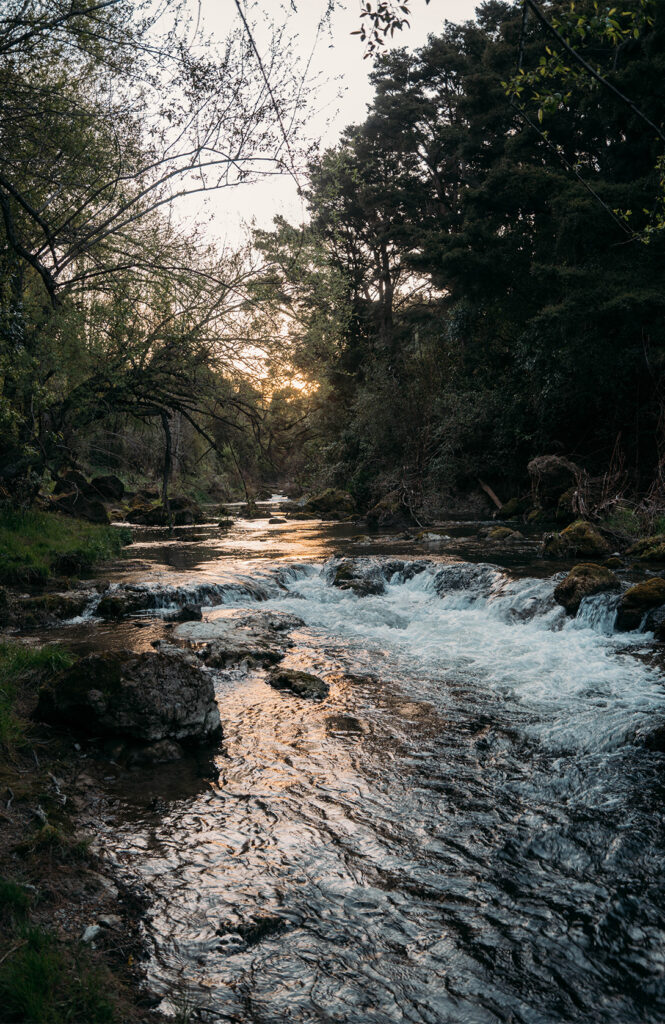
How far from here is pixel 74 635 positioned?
9.73 meters

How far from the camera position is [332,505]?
1098 inches

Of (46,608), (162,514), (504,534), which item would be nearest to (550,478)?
(504,534)

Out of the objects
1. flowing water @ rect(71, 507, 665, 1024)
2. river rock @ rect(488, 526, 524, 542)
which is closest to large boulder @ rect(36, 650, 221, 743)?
flowing water @ rect(71, 507, 665, 1024)

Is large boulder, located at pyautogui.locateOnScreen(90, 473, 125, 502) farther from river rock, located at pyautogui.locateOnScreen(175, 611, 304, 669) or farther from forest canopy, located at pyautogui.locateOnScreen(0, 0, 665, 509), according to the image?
river rock, located at pyautogui.locateOnScreen(175, 611, 304, 669)

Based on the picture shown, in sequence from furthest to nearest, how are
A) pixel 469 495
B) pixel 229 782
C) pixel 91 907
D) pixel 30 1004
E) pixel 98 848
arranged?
pixel 469 495 < pixel 229 782 < pixel 98 848 < pixel 91 907 < pixel 30 1004

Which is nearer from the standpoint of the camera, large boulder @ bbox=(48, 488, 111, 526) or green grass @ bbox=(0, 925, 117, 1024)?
green grass @ bbox=(0, 925, 117, 1024)

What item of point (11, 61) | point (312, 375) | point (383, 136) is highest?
point (383, 136)

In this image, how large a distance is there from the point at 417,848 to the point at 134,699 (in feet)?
9.61

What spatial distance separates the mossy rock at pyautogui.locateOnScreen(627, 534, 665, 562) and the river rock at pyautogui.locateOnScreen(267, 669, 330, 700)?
845 centimetres

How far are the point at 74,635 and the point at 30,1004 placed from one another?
7.74m

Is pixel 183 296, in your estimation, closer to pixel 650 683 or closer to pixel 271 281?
pixel 271 281

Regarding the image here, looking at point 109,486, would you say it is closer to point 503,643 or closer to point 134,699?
point 503,643

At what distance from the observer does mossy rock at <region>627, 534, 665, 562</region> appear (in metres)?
13.0

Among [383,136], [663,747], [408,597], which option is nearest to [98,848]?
[663,747]
